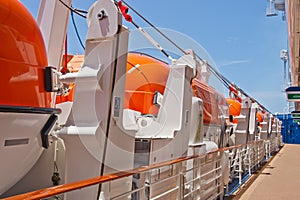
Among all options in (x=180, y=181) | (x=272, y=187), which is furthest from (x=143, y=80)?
(x=272, y=187)

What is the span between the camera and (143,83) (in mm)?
3666

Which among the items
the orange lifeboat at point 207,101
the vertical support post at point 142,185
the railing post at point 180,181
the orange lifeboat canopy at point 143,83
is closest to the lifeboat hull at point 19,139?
the vertical support post at point 142,185

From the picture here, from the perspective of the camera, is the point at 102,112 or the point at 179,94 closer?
the point at 102,112

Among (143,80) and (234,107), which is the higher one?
(234,107)

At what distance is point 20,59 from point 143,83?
78.5 inches

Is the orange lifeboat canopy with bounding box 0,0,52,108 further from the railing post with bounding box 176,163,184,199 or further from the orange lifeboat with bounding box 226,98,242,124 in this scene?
the orange lifeboat with bounding box 226,98,242,124

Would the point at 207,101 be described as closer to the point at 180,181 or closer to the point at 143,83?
the point at 143,83

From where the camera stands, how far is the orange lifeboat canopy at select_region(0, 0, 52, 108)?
1.67 metres

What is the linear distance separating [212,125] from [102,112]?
3.37 metres

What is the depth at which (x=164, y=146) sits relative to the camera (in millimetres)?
3090

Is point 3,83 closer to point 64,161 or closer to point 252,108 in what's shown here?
point 64,161

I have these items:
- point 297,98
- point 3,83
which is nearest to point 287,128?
point 297,98

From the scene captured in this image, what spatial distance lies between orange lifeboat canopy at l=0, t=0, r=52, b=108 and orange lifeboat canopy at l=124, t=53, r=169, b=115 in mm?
1607

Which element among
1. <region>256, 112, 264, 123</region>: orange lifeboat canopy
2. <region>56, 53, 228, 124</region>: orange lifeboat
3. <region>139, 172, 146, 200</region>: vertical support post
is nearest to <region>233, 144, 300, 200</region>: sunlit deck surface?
<region>56, 53, 228, 124</region>: orange lifeboat
